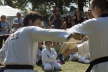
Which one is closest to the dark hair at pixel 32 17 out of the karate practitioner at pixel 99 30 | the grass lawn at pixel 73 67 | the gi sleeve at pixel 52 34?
the gi sleeve at pixel 52 34

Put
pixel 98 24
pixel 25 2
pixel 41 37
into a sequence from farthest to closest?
pixel 25 2 < pixel 41 37 < pixel 98 24

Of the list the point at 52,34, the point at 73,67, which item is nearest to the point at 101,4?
the point at 52,34

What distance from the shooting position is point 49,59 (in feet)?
36.4

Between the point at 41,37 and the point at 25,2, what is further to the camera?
the point at 25,2

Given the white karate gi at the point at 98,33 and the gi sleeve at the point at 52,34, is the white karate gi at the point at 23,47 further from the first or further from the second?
the white karate gi at the point at 98,33

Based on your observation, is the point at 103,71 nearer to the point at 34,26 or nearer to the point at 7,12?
the point at 34,26

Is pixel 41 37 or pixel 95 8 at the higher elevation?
pixel 95 8

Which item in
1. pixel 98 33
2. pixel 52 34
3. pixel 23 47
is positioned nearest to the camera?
pixel 98 33

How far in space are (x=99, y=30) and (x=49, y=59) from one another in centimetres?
714

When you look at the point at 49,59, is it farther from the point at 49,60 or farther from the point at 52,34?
the point at 52,34

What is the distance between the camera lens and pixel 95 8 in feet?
13.3

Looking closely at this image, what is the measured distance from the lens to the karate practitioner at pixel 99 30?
4027 mm

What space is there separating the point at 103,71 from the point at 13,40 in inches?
49.4

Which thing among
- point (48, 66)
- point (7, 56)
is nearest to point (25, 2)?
point (48, 66)
